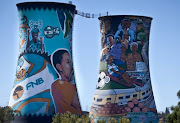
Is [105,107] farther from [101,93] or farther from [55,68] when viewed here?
[55,68]

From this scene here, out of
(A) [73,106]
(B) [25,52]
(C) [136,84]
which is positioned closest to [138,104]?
(C) [136,84]

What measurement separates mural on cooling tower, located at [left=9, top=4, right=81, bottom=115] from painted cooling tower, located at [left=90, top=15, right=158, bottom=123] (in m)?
3.27

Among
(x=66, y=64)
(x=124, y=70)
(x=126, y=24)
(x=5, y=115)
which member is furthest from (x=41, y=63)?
(x=126, y=24)

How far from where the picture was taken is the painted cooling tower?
6028 centimetres

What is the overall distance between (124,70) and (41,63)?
6973 mm

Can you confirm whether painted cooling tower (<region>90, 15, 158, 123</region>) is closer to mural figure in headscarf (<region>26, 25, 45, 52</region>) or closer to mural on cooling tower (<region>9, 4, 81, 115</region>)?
mural on cooling tower (<region>9, 4, 81, 115</region>)

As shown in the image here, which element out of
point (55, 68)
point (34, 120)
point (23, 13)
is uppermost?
point (23, 13)

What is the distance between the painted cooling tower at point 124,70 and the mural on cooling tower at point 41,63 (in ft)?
10.7

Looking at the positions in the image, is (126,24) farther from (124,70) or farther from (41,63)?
(41,63)

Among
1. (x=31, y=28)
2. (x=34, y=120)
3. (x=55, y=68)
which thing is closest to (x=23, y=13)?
(x=31, y=28)

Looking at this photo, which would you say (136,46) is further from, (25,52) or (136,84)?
(25,52)

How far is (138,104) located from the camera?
60812 millimetres

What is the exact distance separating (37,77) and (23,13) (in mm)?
5393

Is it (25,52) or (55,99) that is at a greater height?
(25,52)
